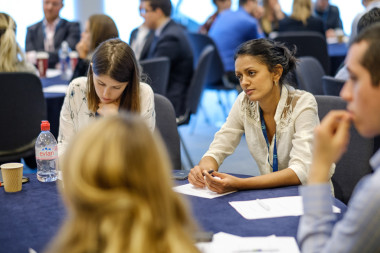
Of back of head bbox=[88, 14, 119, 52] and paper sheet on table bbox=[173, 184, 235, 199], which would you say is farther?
back of head bbox=[88, 14, 119, 52]

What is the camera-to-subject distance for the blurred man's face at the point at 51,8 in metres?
5.52

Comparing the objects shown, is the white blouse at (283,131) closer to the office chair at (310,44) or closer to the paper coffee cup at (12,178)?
the paper coffee cup at (12,178)

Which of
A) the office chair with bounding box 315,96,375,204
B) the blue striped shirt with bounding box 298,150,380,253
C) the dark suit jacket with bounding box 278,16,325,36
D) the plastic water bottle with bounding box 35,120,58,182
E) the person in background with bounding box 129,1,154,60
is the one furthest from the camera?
the dark suit jacket with bounding box 278,16,325,36

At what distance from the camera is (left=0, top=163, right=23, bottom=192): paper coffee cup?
197cm

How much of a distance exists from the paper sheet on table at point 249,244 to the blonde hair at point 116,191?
0.52 meters

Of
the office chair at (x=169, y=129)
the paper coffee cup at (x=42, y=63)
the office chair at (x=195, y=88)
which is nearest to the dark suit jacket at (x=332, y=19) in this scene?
the office chair at (x=195, y=88)

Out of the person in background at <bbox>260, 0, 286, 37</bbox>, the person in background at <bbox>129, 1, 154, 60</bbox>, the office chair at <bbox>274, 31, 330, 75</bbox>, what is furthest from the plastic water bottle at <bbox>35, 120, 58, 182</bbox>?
the person in background at <bbox>260, 0, 286, 37</bbox>

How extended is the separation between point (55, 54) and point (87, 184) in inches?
181

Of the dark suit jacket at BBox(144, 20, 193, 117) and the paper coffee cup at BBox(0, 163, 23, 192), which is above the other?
the paper coffee cup at BBox(0, 163, 23, 192)

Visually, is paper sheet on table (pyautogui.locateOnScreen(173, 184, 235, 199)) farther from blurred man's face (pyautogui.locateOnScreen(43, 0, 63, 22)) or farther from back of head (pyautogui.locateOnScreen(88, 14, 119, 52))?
blurred man's face (pyautogui.locateOnScreen(43, 0, 63, 22))

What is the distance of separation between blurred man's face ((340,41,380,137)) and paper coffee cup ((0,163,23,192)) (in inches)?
49.2

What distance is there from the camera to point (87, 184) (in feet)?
3.01

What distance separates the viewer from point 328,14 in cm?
820

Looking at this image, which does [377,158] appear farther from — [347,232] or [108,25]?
[108,25]
